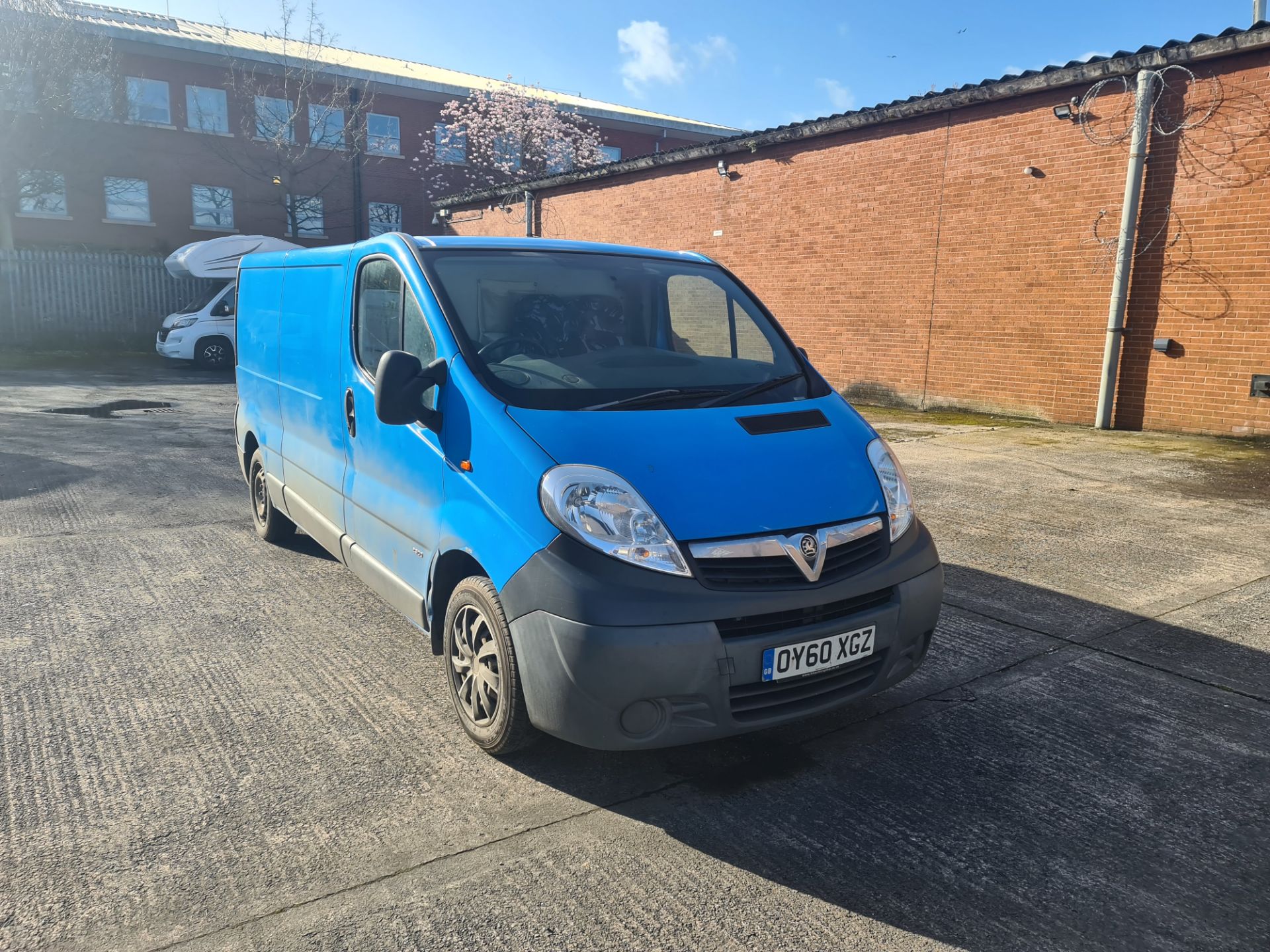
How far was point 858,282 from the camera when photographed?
14.4 m

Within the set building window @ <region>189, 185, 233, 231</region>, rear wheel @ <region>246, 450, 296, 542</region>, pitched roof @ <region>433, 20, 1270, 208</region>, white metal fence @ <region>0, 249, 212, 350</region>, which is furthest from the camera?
building window @ <region>189, 185, 233, 231</region>

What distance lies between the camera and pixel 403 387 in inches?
126

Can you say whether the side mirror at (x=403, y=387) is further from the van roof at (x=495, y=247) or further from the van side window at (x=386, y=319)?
the van roof at (x=495, y=247)

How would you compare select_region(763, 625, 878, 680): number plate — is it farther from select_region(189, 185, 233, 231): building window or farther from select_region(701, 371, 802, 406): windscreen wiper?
select_region(189, 185, 233, 231): building window

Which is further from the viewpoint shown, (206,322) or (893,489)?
(206,322)

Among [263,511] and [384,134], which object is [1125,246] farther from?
[384,134]

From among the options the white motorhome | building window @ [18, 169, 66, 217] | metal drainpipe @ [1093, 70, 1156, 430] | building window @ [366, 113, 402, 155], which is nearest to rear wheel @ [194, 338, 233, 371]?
the white motorhome

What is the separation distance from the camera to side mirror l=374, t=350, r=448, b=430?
10.5 ft

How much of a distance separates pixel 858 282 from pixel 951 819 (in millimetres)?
12584

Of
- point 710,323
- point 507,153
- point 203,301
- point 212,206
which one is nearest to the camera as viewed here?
point 710,323

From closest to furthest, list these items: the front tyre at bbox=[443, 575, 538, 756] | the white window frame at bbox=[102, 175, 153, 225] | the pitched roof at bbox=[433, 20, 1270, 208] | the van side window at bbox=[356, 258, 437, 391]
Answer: the front tyre at bbox=[443, 575, 538, 756] < the van side window at bbox=[356, 258, 437, 391] < the pitched roof at bbox=[433, 20, 1270, 208] < the white window frame at bbox=[102, 175, 153, 225]

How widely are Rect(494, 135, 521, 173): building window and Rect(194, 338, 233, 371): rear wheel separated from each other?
15060 mm

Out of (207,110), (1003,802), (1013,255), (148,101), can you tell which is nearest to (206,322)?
(207,110)

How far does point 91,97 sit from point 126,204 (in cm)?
317
